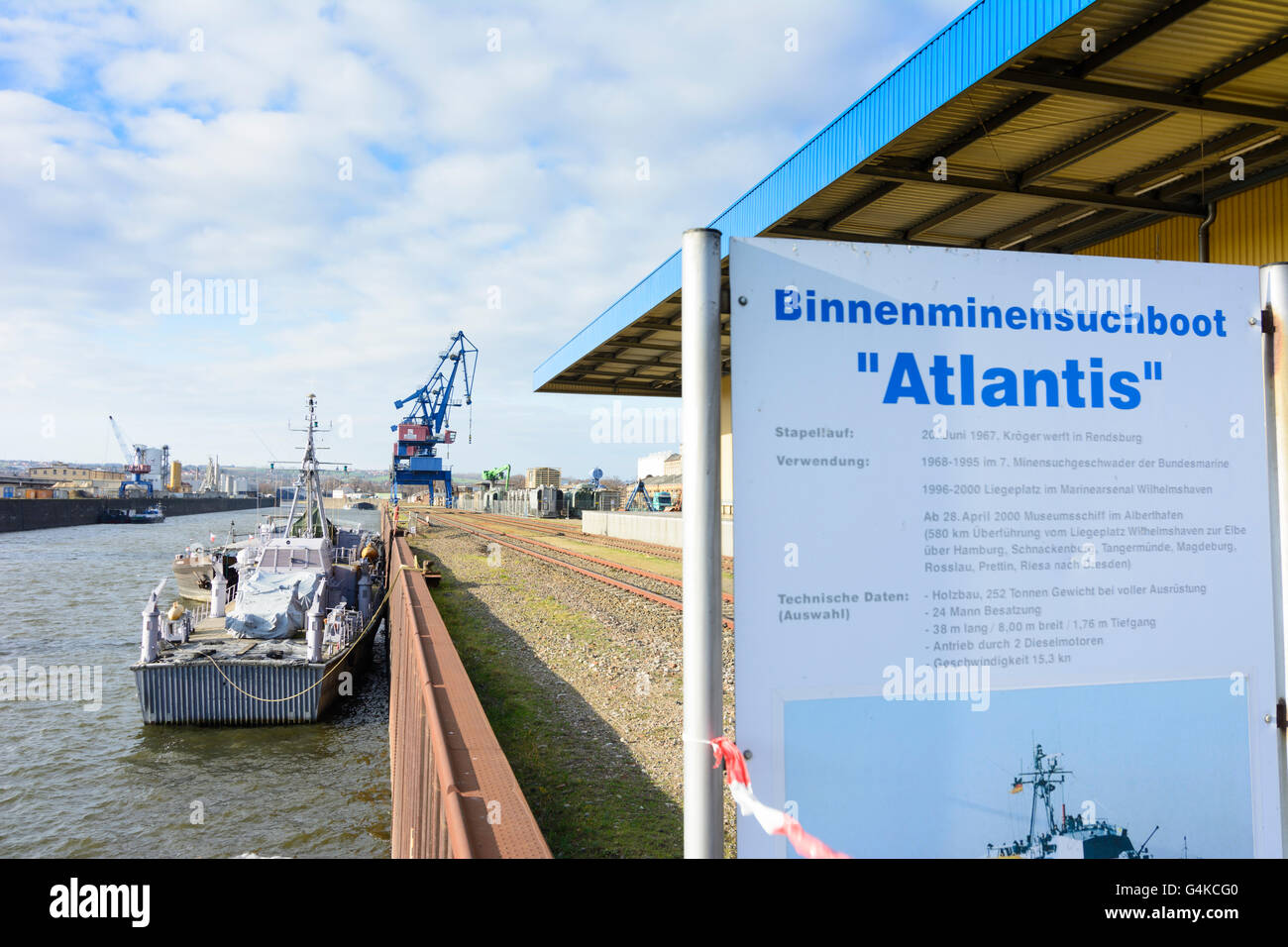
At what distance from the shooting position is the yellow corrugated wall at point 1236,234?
11.1 metres

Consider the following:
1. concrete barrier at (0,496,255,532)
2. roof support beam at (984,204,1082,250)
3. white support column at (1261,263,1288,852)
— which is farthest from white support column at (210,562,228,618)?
concrete barrier at (0,496,255,532)

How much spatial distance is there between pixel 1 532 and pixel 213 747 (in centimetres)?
7833

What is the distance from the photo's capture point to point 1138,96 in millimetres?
8508

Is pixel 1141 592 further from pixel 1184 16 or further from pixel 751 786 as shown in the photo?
pixel 1184 16

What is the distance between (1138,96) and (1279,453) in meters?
7.69

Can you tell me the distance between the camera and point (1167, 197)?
12047mm

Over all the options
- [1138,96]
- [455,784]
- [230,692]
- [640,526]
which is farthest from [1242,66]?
[640,526]

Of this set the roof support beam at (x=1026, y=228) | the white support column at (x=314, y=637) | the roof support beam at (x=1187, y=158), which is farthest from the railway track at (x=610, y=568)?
the roof support beam at (x=1187, y=158)

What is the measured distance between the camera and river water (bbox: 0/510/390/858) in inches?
447

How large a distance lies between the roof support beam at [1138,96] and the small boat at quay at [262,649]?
15425mm

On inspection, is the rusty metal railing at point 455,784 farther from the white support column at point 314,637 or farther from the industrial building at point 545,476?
the industrial building at point 545,476

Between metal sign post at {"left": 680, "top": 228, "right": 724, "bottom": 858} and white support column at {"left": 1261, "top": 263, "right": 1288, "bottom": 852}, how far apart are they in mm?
2113

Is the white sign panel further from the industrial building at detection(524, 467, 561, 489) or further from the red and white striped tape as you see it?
the industrial building at detection(524, 467, 561, 489)
